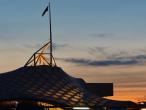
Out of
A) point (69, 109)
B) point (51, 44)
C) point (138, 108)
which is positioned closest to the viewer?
point (138, 108)

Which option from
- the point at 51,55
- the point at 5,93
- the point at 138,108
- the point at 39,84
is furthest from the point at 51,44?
the point at 138,108

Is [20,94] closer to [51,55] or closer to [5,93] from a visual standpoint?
[5,93]

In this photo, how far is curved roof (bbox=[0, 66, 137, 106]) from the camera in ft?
351

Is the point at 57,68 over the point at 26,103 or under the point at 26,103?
over

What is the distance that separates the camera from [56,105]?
349 ft

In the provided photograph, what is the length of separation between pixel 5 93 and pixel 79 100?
1462cm

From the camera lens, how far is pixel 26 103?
4154 inches

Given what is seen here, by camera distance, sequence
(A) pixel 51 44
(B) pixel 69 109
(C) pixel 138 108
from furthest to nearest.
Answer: (A) pixel 51 44, (B) pixel 69 109, (C) pixel 138 108

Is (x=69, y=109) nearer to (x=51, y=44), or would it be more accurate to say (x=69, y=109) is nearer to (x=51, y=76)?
(x=51, y=76)

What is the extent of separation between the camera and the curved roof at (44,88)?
107125 millimetres

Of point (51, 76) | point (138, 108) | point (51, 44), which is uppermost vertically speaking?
point (51, 44)

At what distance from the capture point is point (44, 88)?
11475cm

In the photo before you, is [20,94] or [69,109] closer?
[20,94]

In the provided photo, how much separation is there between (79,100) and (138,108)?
12141mm
